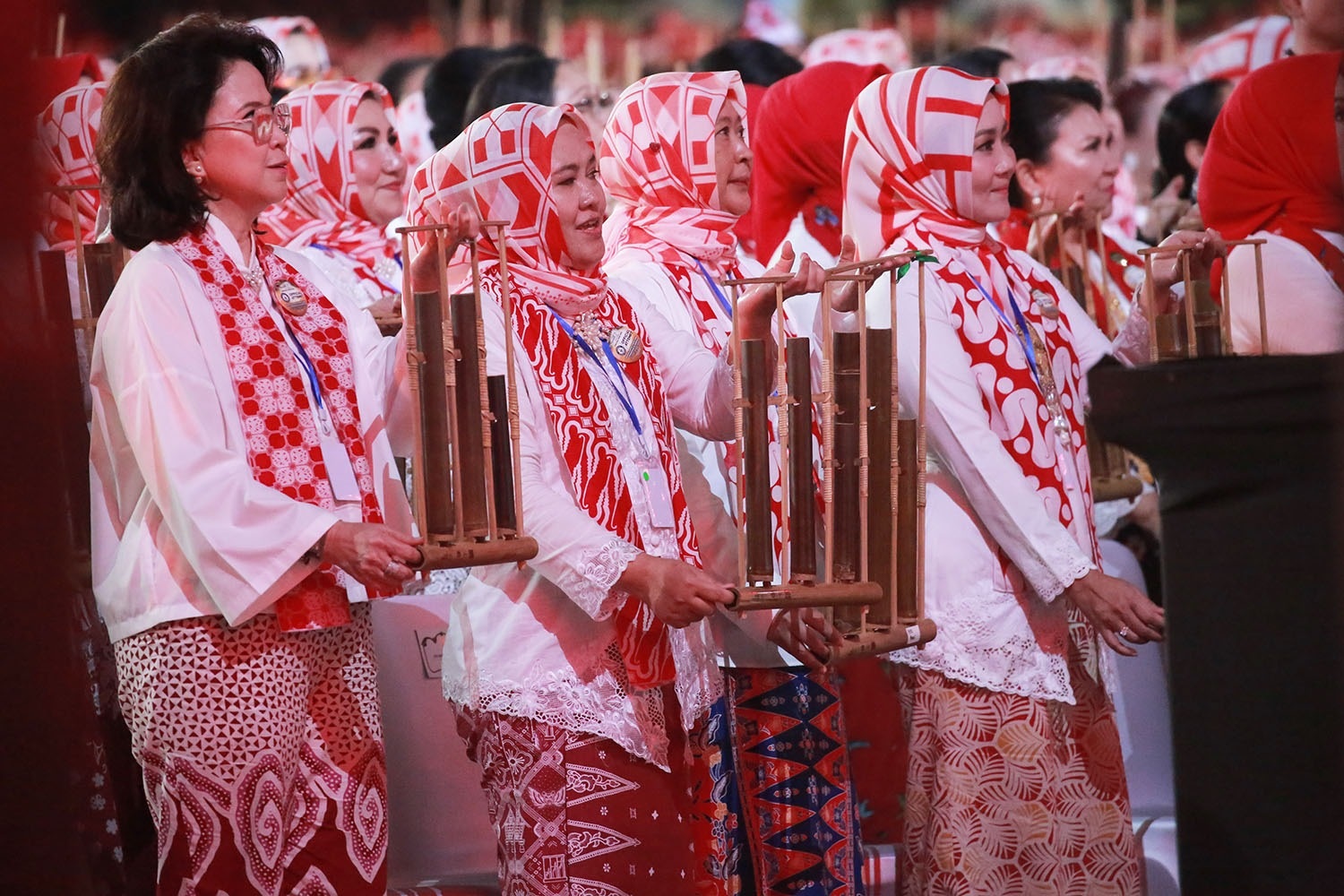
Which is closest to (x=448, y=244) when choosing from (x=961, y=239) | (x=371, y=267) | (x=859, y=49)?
(x=961, y=239)

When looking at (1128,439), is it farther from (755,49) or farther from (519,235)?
(755,49)

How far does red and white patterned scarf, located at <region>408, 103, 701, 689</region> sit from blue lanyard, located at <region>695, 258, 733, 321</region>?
314mm

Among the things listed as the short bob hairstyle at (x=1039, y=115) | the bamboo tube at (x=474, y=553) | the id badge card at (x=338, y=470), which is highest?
the short bob hairstyle at (x=1039, y=115)

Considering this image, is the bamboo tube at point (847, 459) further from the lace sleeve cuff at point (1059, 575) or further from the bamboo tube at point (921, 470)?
the lace sleeve cuff at point (1059, 575)

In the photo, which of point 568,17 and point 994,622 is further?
point 568,17

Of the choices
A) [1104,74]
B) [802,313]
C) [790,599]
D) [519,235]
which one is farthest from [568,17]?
[790,599]

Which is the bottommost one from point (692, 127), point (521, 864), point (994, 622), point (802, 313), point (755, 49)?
point (521, 864)

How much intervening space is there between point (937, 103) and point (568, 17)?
548 cm

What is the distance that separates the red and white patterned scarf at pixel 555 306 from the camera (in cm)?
270

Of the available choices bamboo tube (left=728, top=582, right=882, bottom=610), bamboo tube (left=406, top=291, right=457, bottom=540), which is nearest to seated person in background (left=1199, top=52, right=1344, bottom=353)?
bamboo tube (left=728, top=582, right=882, bottom=610)

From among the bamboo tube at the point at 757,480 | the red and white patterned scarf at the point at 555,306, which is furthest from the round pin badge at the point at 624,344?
the bamboo tube at the point at 757,480

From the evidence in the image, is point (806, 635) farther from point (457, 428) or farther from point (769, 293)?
point (457, 428)

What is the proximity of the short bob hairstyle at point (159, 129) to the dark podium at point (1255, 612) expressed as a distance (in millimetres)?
1311

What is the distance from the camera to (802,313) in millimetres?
3500
